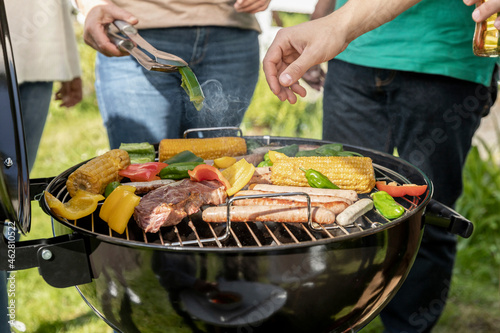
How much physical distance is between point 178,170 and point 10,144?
0.92 m

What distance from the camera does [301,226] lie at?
1761 millimetres

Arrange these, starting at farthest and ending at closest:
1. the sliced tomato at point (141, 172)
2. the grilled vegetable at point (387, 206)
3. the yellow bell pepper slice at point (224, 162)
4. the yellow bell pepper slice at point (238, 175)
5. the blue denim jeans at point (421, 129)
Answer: the blue denim jeans at point (421, 129), the yellow bell pepper slice at point (224, 162), the sliced tomato at point (141, 172), the yellow bell pepper slice at point (238, 175), the grilled vegetable at point (387, 206)

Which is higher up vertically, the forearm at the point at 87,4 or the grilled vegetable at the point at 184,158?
the forearm at the point at 87,4

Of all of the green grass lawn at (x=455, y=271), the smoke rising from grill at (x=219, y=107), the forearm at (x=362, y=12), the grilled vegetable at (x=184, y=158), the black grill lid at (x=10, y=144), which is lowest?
the green grass lawn at (x=455, y=271)

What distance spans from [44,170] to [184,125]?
2.97 metres

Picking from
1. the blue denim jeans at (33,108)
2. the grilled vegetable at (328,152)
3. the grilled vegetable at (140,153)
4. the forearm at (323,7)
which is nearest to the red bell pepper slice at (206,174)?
the grilled vegetable at (140,153)

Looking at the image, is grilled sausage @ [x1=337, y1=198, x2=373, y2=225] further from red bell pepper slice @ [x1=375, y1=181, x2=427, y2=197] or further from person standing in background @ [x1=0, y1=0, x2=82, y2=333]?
person standing in background @ [x1=0, y1=0, x2=82, y2=333]

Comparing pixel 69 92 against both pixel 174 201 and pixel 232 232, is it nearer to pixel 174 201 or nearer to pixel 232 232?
pixel 174 201

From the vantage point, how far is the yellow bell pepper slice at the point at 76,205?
1.67 m

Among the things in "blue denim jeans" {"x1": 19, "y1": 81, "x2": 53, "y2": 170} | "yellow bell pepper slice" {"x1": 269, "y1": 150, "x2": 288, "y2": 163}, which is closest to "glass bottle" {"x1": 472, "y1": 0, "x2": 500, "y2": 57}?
"yellow bell pepper slice" {"x1": 269, "y1": 150, "x2": 288, "y2": 163}

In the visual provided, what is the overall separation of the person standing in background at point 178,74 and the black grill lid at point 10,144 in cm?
146

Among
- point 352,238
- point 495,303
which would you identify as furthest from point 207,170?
point 495,303

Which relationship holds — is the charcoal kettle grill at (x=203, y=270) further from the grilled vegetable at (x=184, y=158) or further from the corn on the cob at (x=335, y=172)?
the grilled vegetable at (x=184, y=158)

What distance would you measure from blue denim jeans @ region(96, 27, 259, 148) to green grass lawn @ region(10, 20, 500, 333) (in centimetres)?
136
